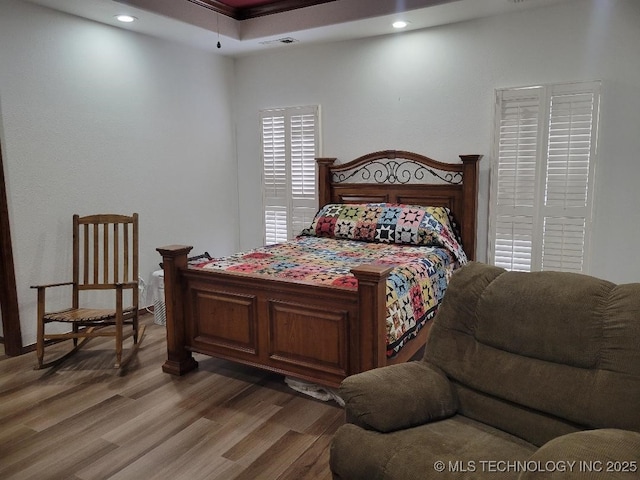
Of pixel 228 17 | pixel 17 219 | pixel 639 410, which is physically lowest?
pixel 639 410

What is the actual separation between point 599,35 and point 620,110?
1.86ft

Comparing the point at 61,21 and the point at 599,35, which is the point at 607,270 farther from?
the point at 61,21

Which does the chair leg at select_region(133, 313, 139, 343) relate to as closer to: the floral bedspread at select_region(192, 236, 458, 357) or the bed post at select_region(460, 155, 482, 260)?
the floral bedspread at select_region(192, 236, 458, 357)

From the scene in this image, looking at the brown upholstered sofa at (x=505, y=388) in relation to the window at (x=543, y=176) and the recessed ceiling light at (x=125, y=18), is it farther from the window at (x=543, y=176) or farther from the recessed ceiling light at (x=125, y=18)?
the recessed ceiling light at (x=125, y=18)

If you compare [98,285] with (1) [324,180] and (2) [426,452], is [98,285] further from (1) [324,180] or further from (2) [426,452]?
(2) [426,452]

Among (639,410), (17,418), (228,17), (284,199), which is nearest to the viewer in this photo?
(639,410)

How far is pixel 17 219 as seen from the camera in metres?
3.47

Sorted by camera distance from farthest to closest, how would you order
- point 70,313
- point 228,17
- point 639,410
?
point 228,17, point 70,313, point 639,410

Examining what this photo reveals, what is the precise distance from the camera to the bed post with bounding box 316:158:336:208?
4.70 metres

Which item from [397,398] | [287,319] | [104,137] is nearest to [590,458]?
[397,398]

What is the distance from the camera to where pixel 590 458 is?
1194 mm

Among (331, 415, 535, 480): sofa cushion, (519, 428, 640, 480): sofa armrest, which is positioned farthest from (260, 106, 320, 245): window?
(519, 428, 640, 480): sofa armrest

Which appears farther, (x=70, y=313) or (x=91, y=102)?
(x=91, y=102)

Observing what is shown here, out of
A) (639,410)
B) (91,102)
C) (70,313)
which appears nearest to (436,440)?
(639,410)
